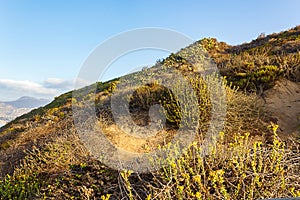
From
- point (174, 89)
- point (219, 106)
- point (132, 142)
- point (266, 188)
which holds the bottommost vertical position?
point (266, 188)

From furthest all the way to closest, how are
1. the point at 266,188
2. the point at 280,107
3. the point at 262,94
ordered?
the point at 262,94 < the point at 280,107 < the point at 266,188

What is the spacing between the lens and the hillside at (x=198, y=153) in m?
3.04

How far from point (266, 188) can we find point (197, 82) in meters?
3.73

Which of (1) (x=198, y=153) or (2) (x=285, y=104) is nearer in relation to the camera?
(1) (x=198, y=153)

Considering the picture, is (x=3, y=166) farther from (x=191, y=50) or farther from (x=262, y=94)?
(x=191, y=50)

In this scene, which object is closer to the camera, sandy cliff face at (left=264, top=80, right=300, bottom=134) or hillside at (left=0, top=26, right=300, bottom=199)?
hillside at (left=0, top=26, right=300, bottom=199)

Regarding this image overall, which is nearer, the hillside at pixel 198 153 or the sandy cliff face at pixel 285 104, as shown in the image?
the hillside at pixel 198 153

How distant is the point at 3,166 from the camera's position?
6.77 metres

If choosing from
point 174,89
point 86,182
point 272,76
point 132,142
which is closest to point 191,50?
point 272,76

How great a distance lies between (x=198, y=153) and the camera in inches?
136

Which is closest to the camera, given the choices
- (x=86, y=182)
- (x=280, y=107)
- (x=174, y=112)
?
(x=86, y=182)

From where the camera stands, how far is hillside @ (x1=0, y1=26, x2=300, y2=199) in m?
3.04

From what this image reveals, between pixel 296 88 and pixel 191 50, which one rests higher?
pixel 191 50

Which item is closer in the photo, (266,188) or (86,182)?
(266,188)
